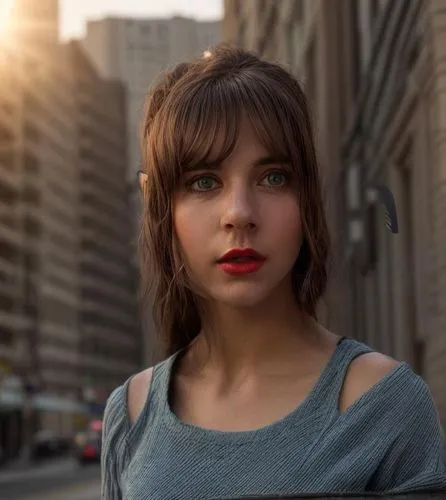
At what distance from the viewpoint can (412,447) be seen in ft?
4.68

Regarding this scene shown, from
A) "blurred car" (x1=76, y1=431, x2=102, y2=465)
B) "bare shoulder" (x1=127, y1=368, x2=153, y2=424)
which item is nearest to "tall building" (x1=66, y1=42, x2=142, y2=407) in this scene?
"blurred car" (x1=76, y1=431, x2=102, y2=465)

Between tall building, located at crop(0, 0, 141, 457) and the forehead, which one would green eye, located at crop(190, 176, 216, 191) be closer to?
the forehead

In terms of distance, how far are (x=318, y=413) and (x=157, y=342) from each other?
0.39 metres

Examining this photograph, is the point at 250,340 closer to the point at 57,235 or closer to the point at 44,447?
the point at 44,447

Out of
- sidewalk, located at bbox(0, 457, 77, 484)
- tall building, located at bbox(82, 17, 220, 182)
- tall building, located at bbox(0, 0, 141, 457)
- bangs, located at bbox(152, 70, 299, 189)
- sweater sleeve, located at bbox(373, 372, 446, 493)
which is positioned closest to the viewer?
sweater sleeve, located at bbox(373, 372, 446, 493)

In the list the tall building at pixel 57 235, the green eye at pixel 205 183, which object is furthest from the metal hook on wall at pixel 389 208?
the tall building at pixel 57 235

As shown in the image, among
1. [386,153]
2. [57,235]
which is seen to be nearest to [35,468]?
[57,235]

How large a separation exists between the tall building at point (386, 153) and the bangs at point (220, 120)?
0.28 ft

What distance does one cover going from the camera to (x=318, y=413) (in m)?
1.48

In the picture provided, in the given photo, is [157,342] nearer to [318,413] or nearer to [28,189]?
[318,413]

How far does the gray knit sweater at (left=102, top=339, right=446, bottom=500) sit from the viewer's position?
1422mm

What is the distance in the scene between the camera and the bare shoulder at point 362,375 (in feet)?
4.88

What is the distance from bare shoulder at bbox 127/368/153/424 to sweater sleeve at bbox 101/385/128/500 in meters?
0.01

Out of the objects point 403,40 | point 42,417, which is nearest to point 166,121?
point 403,40
